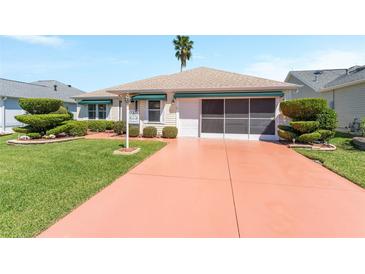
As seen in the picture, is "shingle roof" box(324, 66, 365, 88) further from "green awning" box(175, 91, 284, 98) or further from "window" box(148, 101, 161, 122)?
"window" box(148, 101, 161, 122)

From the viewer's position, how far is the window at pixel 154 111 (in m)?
12.9

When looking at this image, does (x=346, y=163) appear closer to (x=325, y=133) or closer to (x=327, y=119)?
(x=325, y=133)

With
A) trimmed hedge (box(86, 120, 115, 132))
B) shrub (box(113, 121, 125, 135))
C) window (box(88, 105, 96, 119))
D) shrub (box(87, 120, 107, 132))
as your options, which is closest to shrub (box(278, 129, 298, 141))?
shrub (box(113, 121, 125, 135))

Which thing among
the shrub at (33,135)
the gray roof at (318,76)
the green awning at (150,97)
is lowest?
the shrub at (33,135)

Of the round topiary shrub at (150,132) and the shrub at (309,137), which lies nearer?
the shrub at (309,137)

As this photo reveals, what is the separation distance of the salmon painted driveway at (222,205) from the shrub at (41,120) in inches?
301

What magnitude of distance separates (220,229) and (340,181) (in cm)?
394

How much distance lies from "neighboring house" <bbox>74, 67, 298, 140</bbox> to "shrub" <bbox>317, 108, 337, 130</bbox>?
206 cm

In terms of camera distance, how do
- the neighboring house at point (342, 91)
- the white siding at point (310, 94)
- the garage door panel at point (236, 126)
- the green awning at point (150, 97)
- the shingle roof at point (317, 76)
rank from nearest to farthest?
the garage door panel at point (236, 126) → the green awning at point (150, 97) → the neighboring house at point (342, 91) → the white siding at point (310, 94) → the shingle roof at point (317, 76)

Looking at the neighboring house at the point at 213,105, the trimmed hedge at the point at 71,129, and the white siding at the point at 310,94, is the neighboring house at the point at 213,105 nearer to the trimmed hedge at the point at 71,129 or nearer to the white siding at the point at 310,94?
the trimmed hedge at the point at 71,129

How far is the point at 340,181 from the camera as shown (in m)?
4.99

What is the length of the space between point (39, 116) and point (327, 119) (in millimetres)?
14075

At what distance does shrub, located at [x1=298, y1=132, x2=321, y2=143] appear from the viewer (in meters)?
9.08

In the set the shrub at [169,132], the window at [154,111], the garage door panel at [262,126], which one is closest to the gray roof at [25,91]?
the window at [154,111]
